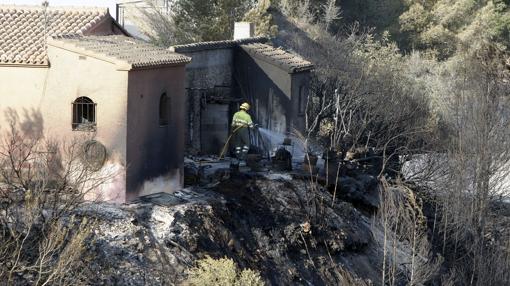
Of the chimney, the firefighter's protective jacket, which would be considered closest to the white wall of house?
the firefighter's protective jacket

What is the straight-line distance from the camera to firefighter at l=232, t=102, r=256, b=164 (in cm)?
2633

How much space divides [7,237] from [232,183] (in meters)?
8.07

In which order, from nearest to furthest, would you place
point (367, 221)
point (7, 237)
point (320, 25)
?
1. point (7, 237)
2. point (367, 221)
3. point (320, 25)

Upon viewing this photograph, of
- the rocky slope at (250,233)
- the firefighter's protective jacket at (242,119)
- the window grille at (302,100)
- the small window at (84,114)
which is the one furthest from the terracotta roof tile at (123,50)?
the window grille at (302,100)

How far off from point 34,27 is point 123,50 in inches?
97.8

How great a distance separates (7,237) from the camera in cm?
1777

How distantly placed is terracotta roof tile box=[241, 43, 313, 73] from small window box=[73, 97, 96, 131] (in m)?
9.46

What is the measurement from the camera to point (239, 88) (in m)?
31.1

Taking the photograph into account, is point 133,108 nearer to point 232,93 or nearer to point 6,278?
point 6,278

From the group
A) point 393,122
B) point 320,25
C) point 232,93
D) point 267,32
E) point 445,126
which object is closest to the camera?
point 232,93

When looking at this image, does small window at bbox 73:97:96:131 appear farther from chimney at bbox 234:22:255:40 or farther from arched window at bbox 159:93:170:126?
chimney at bbox 234:22:255:40

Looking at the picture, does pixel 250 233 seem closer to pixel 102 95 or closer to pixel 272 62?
pixel 102 95

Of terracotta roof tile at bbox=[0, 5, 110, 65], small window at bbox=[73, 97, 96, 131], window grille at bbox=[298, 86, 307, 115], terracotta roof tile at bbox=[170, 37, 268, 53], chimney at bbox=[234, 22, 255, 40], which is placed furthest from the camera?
chimney at bbox=[234, 22, 255, 40]

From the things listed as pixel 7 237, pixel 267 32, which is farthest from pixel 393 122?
pixel 7 237
